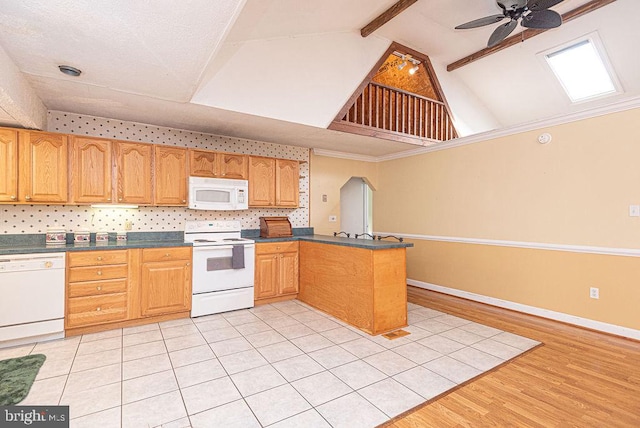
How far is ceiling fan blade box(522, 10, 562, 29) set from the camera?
300 cm

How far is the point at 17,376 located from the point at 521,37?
22.2 feet

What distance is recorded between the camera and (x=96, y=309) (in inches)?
125

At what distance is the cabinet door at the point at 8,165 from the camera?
117 inches

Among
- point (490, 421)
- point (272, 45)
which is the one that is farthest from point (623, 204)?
point (272, 45)

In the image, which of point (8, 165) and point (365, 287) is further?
point (365, 287)

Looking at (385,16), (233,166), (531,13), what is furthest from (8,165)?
(531,13)

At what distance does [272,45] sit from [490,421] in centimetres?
377

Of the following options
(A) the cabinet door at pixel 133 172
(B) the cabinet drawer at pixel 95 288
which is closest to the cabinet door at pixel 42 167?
A: (A) the cabinet door at pixel 133 172

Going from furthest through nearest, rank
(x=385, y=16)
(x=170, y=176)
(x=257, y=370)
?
(x=170, y=176)
(x=385, y=16)
(x=257, y=370)

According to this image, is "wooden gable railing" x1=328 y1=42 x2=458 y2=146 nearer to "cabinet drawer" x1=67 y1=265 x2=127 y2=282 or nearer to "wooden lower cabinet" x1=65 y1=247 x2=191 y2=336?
"wooden lower cabinet" x1=65 y1=247 x2=191 y2=336

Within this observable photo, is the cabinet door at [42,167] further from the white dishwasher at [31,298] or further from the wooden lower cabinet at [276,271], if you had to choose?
the wooden lower cabinet at [276,271]

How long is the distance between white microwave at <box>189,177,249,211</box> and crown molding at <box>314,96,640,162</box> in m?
1.71

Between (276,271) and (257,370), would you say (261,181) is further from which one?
(257,370)

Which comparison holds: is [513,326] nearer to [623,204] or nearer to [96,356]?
[623,204]
